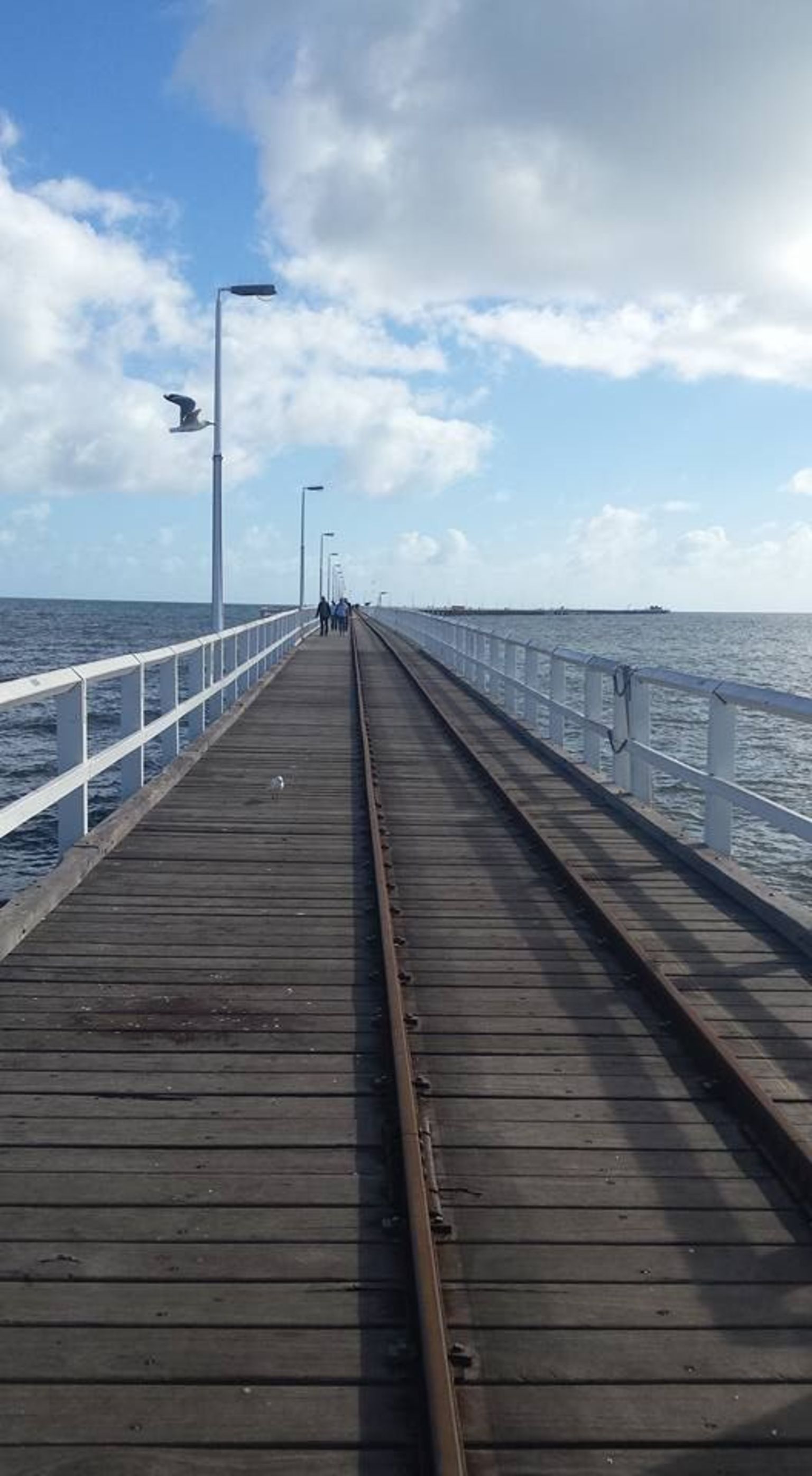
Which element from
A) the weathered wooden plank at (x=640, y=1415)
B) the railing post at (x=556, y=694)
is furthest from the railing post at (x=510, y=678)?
the weathered wooden plank at (x=640, y=1415)

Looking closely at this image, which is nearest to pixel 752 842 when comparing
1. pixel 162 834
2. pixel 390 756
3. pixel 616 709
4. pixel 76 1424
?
pixel 390 756

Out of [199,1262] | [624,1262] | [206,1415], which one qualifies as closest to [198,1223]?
[199,1262]

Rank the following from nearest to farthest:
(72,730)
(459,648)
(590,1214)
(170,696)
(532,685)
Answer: (590,1214)
(72,730)
(170,696)
(532,685)
(459,648)

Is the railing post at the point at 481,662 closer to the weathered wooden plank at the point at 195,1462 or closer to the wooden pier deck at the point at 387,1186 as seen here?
the wooden pier deck at the point at 387,1186

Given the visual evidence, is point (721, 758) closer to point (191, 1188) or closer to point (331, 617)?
point (191, 1188)

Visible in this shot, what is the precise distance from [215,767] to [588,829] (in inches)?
187

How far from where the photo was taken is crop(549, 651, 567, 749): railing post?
610 inches

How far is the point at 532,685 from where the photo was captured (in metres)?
18.4

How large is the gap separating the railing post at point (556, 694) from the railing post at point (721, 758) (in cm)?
596

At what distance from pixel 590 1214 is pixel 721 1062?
4.03 feet

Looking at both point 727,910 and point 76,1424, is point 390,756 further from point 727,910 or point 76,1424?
point 76,1424

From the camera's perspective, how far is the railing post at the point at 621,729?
38.0 feet

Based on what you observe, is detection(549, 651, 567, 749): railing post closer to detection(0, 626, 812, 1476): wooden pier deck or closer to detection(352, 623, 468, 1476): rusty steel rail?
detection(0, 626, 812, 1476): wooden pier deck

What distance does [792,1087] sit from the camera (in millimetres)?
5004
